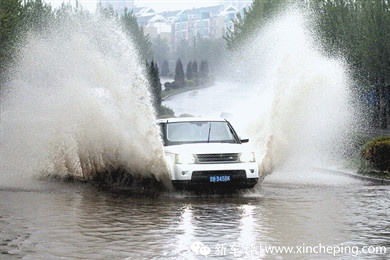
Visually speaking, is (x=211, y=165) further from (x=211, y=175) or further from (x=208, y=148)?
(x=208, y=148)

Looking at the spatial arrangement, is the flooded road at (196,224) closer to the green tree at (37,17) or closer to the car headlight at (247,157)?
the car headlight at (247,157)

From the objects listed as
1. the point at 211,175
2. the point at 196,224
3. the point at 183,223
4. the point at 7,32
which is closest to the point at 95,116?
the point at 211,175

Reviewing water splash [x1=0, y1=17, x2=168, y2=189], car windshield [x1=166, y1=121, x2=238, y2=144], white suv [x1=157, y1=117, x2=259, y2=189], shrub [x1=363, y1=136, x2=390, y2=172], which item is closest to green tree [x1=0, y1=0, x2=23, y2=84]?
water splash [x1=0, y1=17, x2=168, y2=189]

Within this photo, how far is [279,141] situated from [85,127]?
4.50 m

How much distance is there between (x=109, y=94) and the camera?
20953 millimetres

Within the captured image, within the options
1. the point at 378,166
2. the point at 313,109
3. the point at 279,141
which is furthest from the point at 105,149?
the point at 378,166

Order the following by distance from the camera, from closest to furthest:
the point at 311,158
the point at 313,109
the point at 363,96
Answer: the point at 313,109 < the point at 311,158 < the point at 363,96

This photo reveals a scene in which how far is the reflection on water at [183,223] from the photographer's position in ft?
35.8

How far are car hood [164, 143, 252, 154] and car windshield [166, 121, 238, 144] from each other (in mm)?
589

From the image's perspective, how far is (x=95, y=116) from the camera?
2166cm

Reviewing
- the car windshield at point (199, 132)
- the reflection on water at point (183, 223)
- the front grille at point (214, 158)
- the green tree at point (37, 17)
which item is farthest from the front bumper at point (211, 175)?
the green tree at point (37, 17)

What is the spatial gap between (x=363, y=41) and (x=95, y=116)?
110 feet

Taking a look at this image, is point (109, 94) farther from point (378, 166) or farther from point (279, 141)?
point (378, 166)

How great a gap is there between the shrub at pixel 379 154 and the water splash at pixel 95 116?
6391mm
